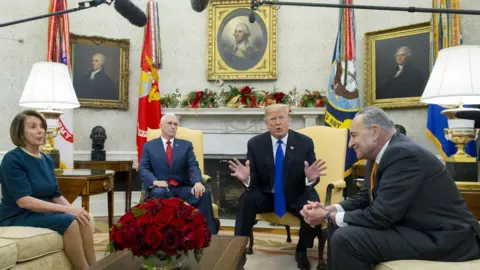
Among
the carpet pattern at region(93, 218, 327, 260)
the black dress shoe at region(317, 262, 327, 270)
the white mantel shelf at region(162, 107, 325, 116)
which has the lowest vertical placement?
the carpet pattern at region(93, 218, 327, 260)

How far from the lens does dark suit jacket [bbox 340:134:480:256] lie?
1951 mm

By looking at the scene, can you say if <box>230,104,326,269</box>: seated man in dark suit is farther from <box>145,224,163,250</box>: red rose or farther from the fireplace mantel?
the fireplace mantel

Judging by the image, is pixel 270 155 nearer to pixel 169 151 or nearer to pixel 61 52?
pixel 169 151

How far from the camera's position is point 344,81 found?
5699mm

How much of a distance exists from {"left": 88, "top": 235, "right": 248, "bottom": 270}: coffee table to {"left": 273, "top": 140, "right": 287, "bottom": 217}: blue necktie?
109 centimetres

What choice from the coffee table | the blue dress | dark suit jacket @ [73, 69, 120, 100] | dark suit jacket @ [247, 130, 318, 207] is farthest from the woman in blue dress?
dark suit jacket @ [73, 69, 120, 100]

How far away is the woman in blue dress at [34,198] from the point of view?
276 cm

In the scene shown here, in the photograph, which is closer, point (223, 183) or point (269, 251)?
point (269, 251)

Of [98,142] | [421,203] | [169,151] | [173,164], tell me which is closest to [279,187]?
[173,164]

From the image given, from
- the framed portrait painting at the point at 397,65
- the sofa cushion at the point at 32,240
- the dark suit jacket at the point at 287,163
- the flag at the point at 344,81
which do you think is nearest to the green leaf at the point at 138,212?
the sofa cushion at the point at 32,240

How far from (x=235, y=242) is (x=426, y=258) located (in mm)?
1097

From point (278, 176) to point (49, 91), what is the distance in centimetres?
236

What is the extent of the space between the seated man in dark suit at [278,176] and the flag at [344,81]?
1981mm

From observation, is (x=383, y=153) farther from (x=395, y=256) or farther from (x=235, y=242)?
(x=235, y=242)
